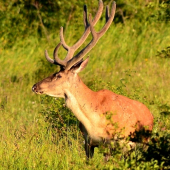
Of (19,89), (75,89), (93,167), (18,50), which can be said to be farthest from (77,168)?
(18,50)

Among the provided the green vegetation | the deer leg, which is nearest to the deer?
the deer leg

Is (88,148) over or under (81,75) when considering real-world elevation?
under

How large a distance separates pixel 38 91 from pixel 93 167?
6.80 feet

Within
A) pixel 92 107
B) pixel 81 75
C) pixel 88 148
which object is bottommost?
pixel 88 148

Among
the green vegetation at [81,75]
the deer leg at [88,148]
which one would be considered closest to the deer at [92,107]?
the deer leg at [88,148]

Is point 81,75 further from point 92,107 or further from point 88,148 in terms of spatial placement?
point 88,148

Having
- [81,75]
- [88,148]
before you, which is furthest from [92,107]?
[81,75]

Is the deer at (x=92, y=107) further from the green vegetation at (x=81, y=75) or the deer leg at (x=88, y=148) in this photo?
the green vegetation at (x=81, y=75)

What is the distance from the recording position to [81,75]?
10.5 m

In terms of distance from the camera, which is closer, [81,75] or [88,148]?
[88,148]

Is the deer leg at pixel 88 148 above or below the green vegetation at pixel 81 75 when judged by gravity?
below

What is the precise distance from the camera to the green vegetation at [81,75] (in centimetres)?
550

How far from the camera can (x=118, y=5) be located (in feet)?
43.9

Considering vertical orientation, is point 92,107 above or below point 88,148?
above
